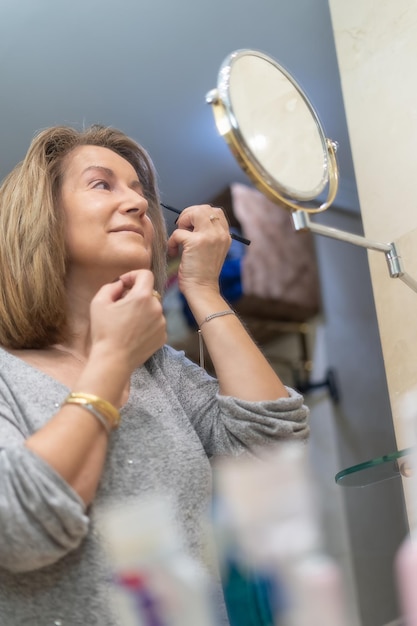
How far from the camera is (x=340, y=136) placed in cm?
187

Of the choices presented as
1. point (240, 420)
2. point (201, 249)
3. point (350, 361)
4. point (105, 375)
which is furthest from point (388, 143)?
point (350, 361)

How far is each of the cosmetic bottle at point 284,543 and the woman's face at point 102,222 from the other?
0.94ft

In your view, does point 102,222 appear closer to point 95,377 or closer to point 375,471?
point 95,377

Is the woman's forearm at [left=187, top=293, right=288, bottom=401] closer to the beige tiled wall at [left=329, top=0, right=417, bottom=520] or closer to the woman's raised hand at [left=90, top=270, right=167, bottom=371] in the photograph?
the woman's raised hand at [left=90, top=270, right=167, bottom=371]

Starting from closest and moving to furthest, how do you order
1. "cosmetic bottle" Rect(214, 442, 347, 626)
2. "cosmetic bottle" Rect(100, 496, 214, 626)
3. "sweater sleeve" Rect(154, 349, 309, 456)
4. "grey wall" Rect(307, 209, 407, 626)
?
"cosmetic bottle" Rect(214, 442, 347, 626)
"cosmetic bottle" Rect(100, 496, 214, 626)
"sweater sleeve" Rect(154, 349, 309, 456)
"grey wall" Rect(307, 209, 407, 626)

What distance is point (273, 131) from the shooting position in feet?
2.35

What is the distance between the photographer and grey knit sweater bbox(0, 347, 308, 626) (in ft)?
1.73

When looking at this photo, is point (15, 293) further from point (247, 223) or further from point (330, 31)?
point (247, 223)

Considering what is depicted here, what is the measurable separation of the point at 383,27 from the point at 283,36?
49 cm

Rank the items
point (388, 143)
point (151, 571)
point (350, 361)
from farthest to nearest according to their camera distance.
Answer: point (350, 361)
point (388, 143)
point (151, 571)

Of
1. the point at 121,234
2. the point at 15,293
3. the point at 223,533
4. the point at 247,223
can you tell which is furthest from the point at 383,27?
the point at 247,223

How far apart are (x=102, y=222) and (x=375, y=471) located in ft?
1.23

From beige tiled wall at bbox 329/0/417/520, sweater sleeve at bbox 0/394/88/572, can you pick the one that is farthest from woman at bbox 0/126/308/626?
beige tiled wall at bbox 329/0/417/520

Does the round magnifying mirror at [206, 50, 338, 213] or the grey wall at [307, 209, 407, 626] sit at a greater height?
the grey wall at [307, 209, 407, 626]
